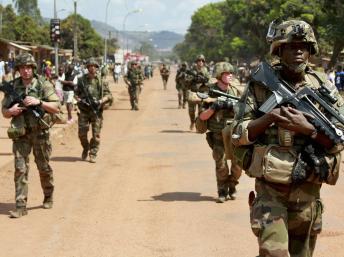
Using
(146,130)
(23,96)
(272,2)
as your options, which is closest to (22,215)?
(23,96)

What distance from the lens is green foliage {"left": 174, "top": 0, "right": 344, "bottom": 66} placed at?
40312mm

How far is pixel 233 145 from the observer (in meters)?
4.50

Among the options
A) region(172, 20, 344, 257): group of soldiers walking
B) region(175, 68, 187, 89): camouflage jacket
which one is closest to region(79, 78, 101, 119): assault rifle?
region(172, 20, 344, 257): group of soldiers walking

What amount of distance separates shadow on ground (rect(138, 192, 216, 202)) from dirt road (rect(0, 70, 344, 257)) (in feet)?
0.04

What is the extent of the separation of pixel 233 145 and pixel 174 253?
231 cm

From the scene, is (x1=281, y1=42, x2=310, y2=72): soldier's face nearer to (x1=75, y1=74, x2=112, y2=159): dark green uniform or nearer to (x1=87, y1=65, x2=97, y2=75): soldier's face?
(x1=87, y1=65, x2=97, y2=75): soldier's face

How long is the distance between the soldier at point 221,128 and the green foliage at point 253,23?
0.65 meters

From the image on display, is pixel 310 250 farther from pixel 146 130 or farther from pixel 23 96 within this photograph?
pixel 146 130

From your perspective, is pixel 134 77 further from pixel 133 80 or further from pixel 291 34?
pixel 291 34

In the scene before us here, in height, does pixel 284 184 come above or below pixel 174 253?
above

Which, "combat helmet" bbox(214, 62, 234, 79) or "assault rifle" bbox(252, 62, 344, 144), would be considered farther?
"combat helmet" bbox(214, 62, 234, 79)

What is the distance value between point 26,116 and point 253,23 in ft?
209

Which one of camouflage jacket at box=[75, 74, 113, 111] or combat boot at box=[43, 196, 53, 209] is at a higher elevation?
camouflage jacket at box=[75, 74, 113, 111]

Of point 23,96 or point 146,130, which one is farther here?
point 146,130
